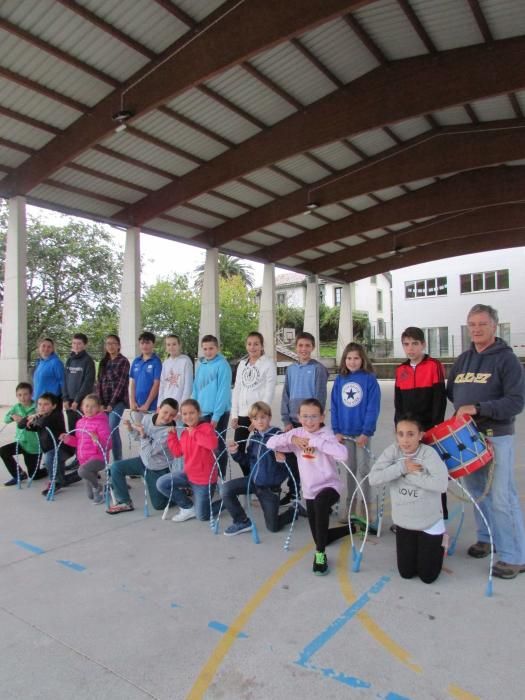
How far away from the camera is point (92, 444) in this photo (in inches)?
236

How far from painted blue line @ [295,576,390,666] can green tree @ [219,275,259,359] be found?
3488 cm

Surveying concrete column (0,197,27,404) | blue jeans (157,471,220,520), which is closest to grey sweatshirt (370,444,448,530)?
blue jeans (157,471,220,520)

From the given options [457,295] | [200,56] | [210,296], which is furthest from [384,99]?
[457,295]

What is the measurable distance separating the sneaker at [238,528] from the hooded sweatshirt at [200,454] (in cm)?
52

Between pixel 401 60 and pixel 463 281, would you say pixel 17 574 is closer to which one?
pixel 401 60

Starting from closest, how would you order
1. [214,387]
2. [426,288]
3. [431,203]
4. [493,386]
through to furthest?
[493,386] → [214,387] → [431,203] → [426,288]

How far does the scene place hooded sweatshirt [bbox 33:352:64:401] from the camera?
23.3 ft

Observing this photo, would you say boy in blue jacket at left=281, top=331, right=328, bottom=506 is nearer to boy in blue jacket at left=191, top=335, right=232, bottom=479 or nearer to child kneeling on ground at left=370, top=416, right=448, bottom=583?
boy in blue jacket at left=191, top=335, right=232, bottom=479

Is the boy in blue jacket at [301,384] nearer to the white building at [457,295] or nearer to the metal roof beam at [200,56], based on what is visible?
the metal roof beam at [200,56]

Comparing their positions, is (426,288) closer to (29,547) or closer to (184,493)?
(184,493)

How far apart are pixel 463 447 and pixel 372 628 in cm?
141

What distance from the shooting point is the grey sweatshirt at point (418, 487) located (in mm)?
3691

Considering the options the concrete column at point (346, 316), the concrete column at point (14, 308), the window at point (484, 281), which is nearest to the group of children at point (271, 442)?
the concrete column at point (14, 308)

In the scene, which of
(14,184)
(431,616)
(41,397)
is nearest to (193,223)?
(14,184)
